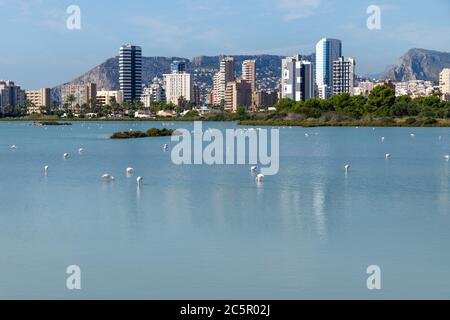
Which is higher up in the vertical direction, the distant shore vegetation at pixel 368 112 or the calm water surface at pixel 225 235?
the distant shore vegetation at pixel 368 112

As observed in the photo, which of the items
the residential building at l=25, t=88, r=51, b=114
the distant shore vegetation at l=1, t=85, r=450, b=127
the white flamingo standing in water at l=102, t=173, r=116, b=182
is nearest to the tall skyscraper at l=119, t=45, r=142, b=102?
the residential building at l=25, t=88, r=51, b=114

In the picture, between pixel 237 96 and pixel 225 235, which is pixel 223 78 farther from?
pixel 225 235

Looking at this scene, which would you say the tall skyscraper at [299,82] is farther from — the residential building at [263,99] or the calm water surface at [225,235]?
the calm water surface at [225,235]

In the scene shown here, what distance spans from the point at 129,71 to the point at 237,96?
33709 mm

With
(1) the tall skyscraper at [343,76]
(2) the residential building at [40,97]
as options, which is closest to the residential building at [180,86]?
(2) the residential building at [40,97]

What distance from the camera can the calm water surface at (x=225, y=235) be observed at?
8656 mm

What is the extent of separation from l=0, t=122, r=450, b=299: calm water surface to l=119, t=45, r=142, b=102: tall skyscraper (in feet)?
498

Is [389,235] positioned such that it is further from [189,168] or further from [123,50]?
[123,50]

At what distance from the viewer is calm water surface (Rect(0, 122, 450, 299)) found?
8.66m

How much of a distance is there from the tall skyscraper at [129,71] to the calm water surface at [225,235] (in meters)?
152

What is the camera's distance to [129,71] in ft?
562

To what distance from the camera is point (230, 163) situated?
25328mm

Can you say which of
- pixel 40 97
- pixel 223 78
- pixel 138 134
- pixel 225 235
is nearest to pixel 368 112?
pixel 138 134
